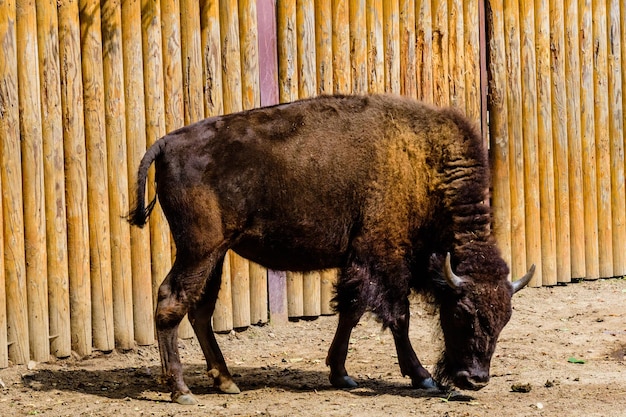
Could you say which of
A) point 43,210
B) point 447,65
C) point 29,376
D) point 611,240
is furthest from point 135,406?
point 611,240

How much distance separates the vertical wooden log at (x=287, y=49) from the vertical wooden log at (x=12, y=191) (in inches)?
92.3

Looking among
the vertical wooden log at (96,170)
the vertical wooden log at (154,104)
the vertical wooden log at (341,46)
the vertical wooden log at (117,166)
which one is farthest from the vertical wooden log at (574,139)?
the vertical wooden log at (96,170)

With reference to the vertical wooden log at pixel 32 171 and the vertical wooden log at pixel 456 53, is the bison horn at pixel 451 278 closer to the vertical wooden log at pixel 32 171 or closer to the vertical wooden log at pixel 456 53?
the vertical wooden log at pixel 32 171

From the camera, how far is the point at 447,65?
9.53 m

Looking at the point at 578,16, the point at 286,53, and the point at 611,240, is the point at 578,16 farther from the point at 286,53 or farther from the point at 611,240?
the point at 286,53

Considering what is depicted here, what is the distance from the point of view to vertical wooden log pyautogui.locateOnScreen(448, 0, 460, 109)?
31.4 ft

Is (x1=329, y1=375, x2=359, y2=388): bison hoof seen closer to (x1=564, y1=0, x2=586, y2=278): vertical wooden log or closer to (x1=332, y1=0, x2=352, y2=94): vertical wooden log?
(x1=332, y1=0, x2=352, y2=94): vertical wooden log

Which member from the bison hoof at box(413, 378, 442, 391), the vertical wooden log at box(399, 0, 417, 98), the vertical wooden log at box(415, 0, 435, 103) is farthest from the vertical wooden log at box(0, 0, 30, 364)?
the vertical wooden log at box(415, 0, 435, 103)

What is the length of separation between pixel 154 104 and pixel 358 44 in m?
2.06

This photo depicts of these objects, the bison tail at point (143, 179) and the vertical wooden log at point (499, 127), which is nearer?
the bison tail at point (143, 179)

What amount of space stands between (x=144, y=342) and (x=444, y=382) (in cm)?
249

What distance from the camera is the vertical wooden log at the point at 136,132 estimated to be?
25.7ft

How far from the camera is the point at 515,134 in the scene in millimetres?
9875

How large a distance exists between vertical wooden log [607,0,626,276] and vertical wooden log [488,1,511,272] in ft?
4.53
